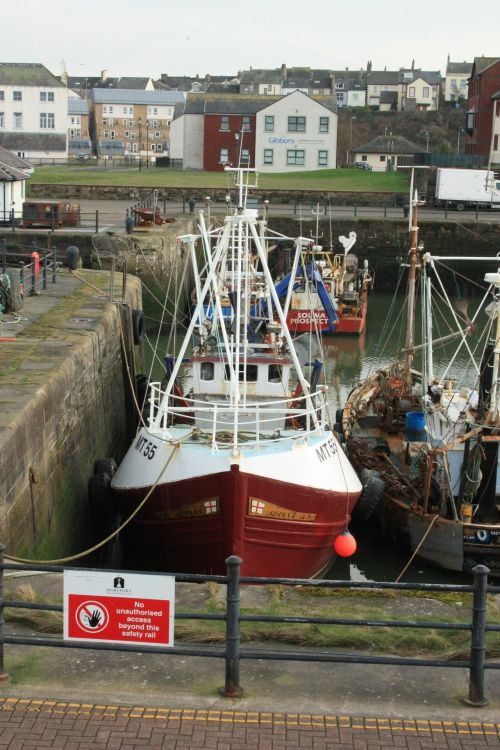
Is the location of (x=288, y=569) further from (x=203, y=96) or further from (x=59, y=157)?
(x=59, y=157)

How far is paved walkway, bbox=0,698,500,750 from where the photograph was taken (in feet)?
21.9

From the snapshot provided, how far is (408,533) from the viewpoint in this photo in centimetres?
1667

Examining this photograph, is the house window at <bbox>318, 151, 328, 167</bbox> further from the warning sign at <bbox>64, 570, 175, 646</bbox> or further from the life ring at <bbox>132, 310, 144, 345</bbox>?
the warning sign at <bbox>64, 570, 175, 646</bbox>

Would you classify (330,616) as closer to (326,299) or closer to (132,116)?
(326,299)

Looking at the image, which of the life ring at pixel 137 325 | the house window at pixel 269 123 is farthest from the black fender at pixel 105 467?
the house window at pixel 269 123

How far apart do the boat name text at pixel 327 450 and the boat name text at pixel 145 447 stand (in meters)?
2.23

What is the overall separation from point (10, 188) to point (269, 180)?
33.6 metres

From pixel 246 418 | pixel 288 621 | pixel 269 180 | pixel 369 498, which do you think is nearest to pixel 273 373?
pixel 246 418

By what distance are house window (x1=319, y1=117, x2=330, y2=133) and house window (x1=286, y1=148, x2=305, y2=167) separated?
209 centimetres

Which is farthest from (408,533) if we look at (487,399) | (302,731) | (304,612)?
(302,731)

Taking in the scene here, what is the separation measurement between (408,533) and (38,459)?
20.9ft

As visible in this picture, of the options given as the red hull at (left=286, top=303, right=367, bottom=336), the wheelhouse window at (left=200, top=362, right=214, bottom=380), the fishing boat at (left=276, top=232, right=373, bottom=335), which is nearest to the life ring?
the wheelhouse window at (left=200, top=362, right=214, bottom=380)

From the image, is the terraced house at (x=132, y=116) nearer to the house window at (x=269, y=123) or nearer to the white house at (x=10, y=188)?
the house window at (x=269, y=123)

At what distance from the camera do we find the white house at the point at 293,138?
3095 inches
